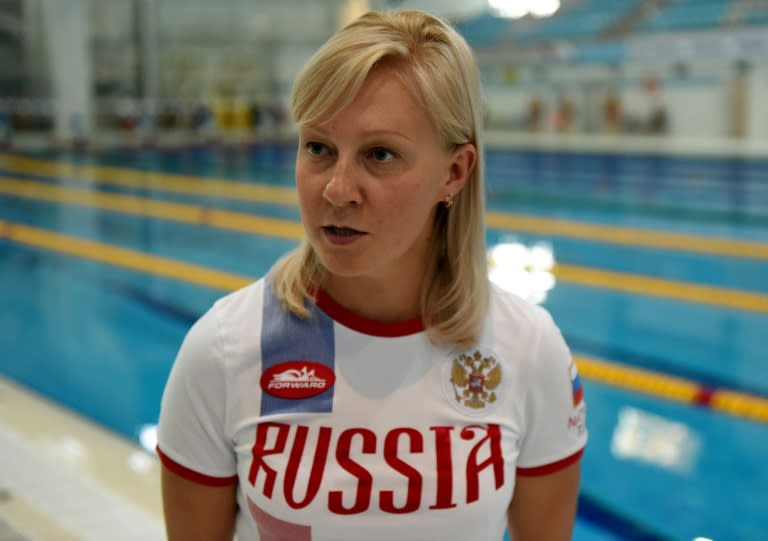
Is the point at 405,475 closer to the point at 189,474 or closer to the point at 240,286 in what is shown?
the point at 189,474

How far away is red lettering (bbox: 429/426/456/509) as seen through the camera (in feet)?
4.44

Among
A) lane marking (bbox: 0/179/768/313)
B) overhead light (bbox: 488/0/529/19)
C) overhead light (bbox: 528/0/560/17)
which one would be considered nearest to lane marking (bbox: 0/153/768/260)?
lane marking (bbox: 0/179/768/313)

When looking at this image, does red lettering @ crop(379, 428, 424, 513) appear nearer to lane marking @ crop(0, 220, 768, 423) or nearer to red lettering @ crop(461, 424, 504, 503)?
red lettering @ crop(461, 424, 504, 503)

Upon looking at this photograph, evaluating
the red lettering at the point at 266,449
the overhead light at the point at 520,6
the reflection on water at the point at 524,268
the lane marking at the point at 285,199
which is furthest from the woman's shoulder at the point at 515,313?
the overhead light at the point at 520,6

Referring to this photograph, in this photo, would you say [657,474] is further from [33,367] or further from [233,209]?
[233,209]

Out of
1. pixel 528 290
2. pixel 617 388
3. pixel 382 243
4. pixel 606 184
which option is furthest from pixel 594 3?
pixel 382 243

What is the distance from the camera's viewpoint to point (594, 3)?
2394cm

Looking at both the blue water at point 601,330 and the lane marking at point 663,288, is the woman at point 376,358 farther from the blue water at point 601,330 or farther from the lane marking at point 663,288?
the lane marking at point 663,288

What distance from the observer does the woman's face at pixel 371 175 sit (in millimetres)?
Result: 1256

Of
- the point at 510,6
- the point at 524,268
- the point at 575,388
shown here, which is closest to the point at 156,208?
the point at 524,268

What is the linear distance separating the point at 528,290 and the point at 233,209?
206 inches

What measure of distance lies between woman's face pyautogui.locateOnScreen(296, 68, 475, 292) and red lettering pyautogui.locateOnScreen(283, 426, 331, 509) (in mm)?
253

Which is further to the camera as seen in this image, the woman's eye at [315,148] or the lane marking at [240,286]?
the lane marking at [240,286]

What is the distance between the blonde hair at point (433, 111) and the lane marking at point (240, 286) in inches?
121
